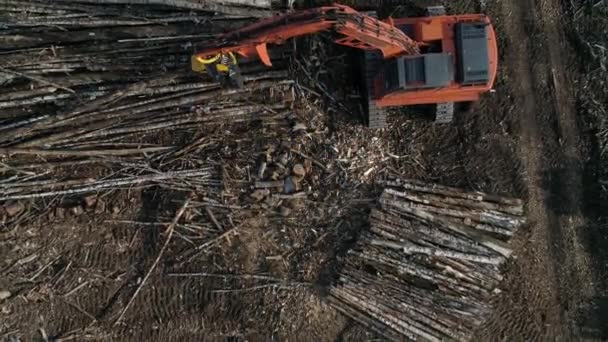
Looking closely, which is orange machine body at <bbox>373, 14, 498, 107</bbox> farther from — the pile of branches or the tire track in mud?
the pile of branches

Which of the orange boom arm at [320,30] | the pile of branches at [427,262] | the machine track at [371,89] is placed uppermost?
the orange boom arm at [320,30]

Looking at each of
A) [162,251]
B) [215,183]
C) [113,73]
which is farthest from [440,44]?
[162,251]

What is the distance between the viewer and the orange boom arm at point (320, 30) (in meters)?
12.3

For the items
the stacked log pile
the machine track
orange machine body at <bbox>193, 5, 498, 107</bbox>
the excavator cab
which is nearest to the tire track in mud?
orange machine body at <bbox>193, 5, 498, 107</bbox>

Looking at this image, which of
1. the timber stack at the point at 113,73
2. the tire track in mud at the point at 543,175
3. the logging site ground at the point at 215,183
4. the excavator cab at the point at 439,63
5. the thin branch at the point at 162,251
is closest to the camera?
the excavator cab at the point at 439,63

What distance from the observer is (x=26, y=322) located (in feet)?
50.0

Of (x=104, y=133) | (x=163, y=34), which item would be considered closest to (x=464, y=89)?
(x=163, y=34)

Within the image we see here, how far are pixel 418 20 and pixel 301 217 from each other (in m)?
5.62

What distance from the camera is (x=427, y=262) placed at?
15.6 m

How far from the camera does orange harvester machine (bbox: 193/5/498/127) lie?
508 inches

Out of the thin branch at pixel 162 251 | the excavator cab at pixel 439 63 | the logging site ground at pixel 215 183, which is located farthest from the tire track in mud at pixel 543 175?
the thin branch at pixel 162 251

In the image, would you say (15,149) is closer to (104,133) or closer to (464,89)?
(104,133)

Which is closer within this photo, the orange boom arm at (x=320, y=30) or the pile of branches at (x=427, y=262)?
the orange boom arm at (x=320, y=30)

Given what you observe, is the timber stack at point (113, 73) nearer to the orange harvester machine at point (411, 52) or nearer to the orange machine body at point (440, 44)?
the orange harvester machine at point (411, 52)
